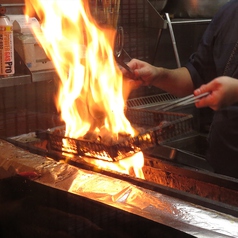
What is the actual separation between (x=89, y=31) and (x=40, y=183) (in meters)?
0.70

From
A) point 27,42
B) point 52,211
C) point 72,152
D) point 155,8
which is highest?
point 155,8

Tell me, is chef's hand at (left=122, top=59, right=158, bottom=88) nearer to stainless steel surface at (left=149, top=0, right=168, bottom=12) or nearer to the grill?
the grill

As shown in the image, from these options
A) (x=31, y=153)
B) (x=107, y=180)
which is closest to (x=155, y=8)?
(x=31, y=153)

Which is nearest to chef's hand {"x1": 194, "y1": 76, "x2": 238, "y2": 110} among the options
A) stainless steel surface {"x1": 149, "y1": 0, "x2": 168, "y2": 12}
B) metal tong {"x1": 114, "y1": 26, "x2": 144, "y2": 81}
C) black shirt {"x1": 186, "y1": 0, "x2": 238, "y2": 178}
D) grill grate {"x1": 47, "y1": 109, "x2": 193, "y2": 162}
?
grill grate {"x1": 47, "y1": 109, "x2": 193, "y2": 162}

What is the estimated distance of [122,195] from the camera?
3.78 feet

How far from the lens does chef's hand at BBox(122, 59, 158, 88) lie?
171 cm

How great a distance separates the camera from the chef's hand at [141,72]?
1.71 m

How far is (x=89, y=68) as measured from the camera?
5.91 feet

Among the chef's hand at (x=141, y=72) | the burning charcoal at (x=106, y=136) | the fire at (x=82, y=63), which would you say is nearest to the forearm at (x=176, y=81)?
the chef's hand at (x=141, y=72)

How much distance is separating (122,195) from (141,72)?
2.17ft

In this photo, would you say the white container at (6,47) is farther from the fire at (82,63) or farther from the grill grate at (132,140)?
the grill grate at (132,140)

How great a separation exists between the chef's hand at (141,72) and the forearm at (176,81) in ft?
0.17

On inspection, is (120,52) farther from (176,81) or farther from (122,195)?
(122,195)

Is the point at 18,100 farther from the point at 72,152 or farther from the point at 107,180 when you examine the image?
the point at 107,180
